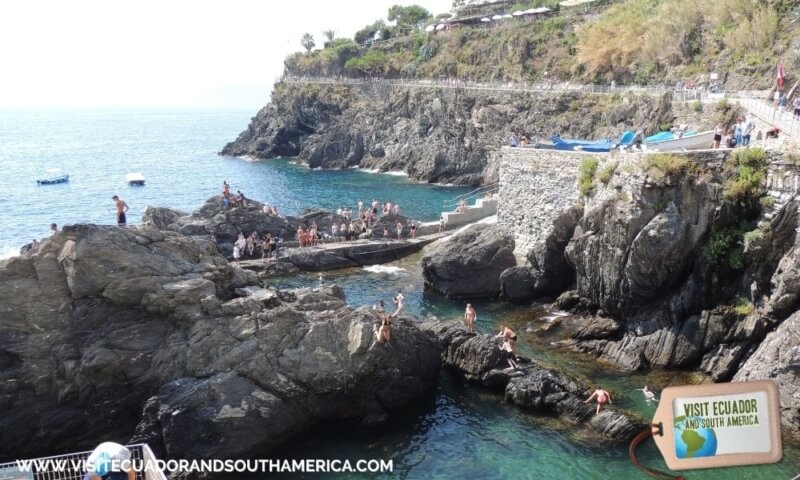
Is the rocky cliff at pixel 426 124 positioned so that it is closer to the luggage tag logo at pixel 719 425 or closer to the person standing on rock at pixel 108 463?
the luggage tag logo at pixel 719 425

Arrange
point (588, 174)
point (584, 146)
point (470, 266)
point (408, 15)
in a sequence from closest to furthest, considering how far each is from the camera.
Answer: point (588, 174) → point (470, 266) → point (584, 146) → point (408, 15)

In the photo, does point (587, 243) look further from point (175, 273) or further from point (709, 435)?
point (709, 435)

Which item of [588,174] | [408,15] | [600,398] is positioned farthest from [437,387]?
[408,15]

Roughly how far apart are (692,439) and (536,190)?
24.8 m

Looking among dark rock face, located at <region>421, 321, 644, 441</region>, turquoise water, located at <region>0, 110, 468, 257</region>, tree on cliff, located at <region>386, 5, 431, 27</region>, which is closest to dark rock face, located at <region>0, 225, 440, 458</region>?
dark rock face, located at <region>421, 321, 644, 441</region>

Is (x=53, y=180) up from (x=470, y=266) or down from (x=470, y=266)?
down

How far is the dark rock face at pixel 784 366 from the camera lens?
16.3 metres

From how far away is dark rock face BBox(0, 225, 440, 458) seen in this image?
52.5 feet

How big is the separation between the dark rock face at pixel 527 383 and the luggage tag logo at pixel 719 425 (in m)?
11.6

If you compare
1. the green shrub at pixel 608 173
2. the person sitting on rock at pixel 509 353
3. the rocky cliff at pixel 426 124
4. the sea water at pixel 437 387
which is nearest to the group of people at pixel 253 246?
the sea water at pixel 437 387

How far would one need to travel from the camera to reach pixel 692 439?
558cm

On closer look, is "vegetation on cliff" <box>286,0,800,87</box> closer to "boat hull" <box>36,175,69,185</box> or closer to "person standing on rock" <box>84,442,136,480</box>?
"person standing on rock" <box>84,442,136,480</box>

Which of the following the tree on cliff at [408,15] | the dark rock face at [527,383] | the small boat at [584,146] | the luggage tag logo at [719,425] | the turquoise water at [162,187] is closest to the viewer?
the luggage tag logo at [719,425]

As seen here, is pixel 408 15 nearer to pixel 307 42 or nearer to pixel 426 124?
pixel 307 42
